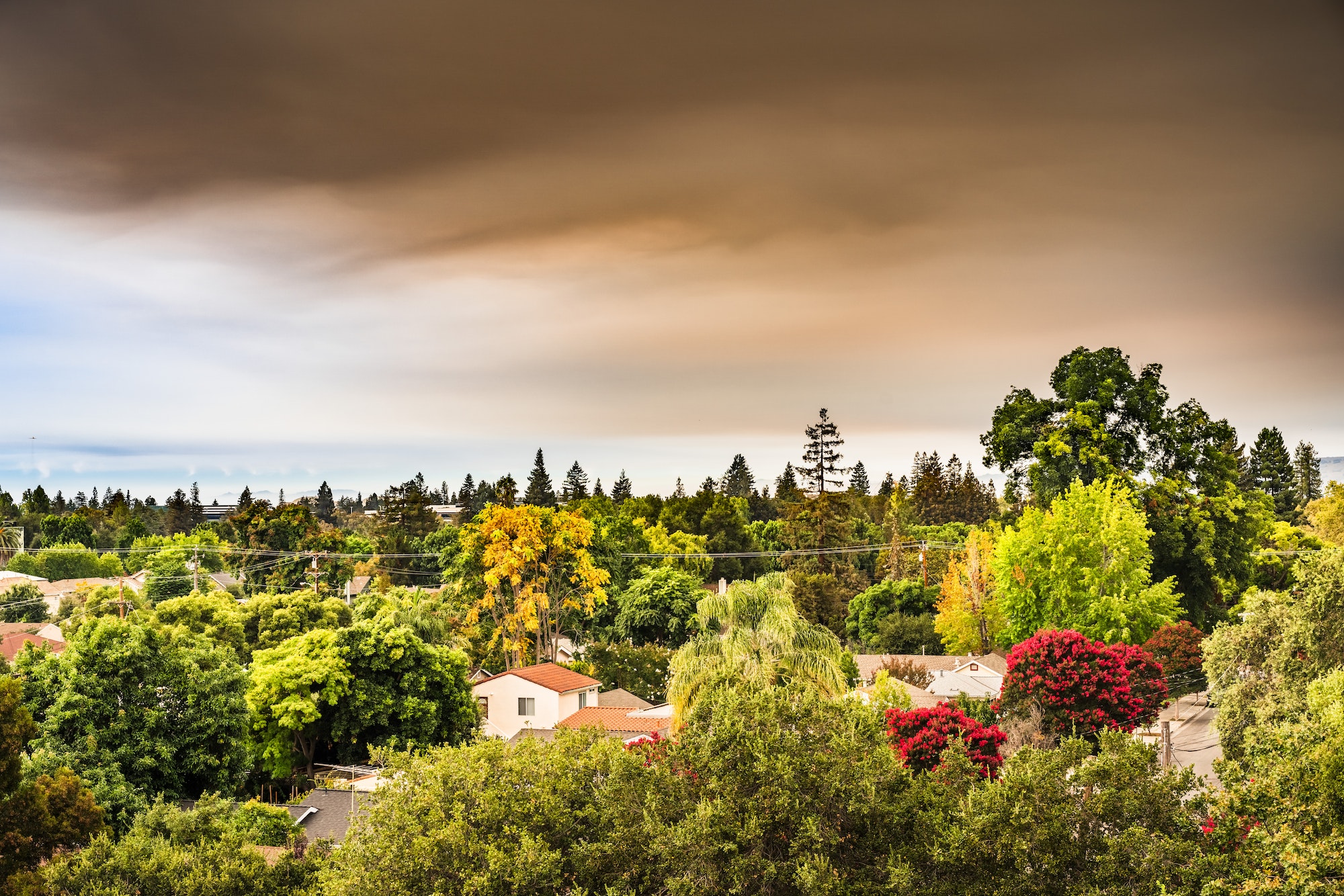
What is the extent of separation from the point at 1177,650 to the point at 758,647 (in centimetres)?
1793

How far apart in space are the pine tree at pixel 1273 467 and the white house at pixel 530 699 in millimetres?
68988

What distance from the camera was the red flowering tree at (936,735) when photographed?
21688mm

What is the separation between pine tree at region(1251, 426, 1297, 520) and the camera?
8238 cm

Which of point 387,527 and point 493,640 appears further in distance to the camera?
point 387,527

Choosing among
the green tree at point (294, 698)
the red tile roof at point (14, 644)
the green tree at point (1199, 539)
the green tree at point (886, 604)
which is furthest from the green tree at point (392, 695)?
the green tree at point (886, 604)

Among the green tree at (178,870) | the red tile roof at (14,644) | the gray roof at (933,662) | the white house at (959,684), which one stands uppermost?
the green tree at (178,870)

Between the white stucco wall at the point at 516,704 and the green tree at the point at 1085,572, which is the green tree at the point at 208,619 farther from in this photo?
the green tree at the point at 1085,572

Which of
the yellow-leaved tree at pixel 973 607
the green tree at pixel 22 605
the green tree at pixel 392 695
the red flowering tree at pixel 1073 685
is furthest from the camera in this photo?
the green tree at pixel 22 605

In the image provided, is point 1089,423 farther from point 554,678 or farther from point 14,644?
point 14,644

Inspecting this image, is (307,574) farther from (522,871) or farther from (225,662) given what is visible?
(522,871)

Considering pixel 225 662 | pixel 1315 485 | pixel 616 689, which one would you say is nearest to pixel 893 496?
pixel 1315 485

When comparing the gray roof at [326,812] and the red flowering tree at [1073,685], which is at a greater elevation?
the red flowering tree at [1073,685]

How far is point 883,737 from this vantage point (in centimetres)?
1339

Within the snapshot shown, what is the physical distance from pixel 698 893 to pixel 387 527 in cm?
8777
